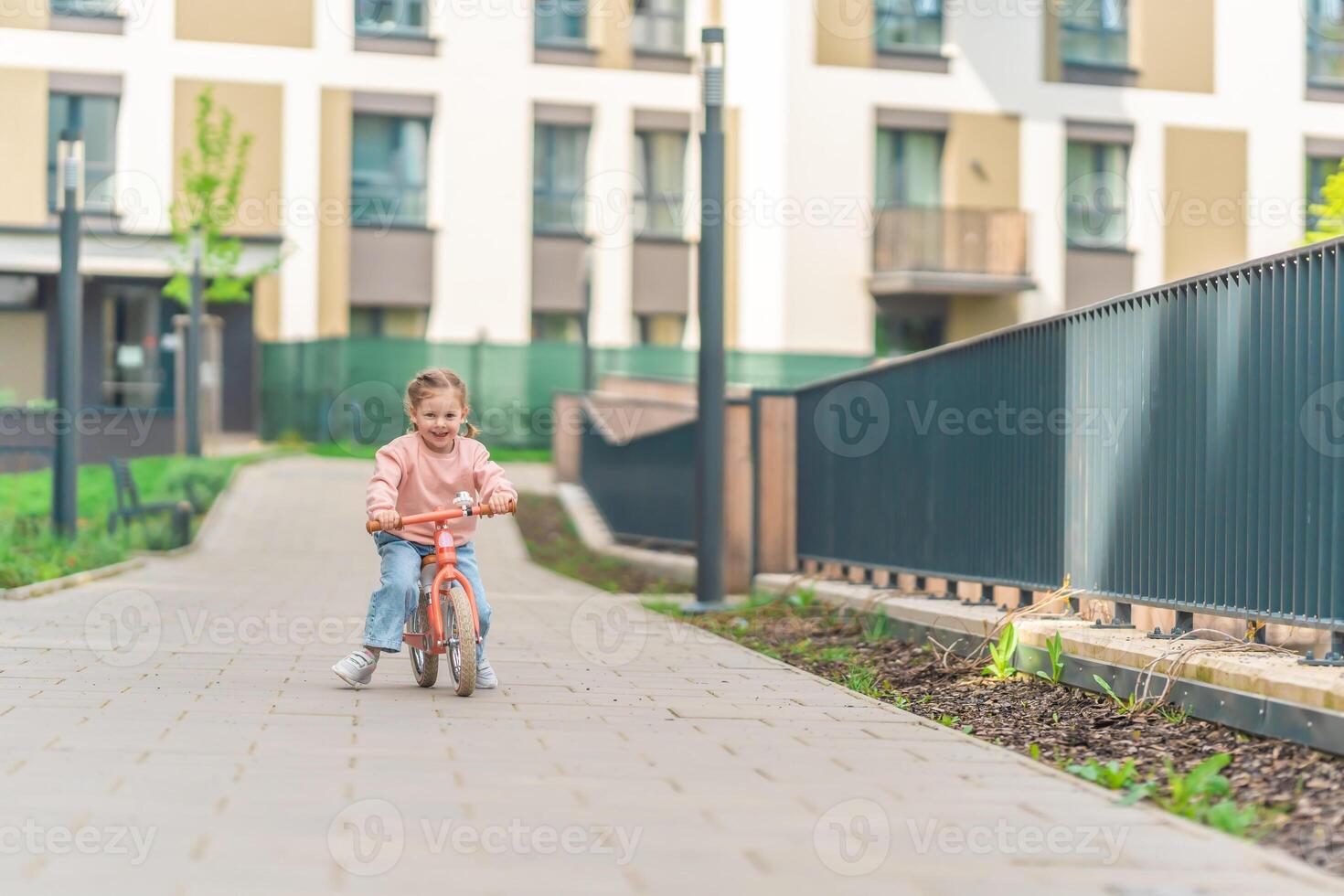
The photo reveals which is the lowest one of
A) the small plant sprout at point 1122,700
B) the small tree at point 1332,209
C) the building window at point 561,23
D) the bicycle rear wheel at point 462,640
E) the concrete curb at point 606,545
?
the concrete curb at point 606,545

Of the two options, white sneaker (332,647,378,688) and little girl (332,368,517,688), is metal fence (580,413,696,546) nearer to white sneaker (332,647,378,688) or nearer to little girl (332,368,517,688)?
little girl (332,368,517,688)

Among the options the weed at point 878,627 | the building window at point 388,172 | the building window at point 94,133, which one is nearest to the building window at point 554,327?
the building window at point 388,172

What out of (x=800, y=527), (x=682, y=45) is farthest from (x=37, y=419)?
(x=800, y=527)

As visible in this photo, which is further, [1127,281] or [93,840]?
[1127,281]

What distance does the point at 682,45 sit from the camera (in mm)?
33688

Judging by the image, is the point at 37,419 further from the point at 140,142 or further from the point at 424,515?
the point at 424,515

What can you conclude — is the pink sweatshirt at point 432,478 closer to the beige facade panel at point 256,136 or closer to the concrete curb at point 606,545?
the concrete curb at point 606,545

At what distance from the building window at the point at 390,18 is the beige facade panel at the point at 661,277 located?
5986 mm

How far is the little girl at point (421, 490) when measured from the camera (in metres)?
7.08

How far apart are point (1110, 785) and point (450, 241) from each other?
92.4 feet

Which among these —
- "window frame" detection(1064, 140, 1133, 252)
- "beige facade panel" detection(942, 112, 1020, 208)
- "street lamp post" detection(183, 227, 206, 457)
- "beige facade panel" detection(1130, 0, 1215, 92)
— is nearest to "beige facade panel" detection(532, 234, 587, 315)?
"beige facade panel" detection(942, 112, 1020, 208)

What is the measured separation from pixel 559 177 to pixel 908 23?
7.56 m

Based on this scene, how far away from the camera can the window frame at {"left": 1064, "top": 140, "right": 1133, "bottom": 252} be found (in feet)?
112

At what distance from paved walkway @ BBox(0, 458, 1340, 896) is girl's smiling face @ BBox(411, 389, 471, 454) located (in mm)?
1116
